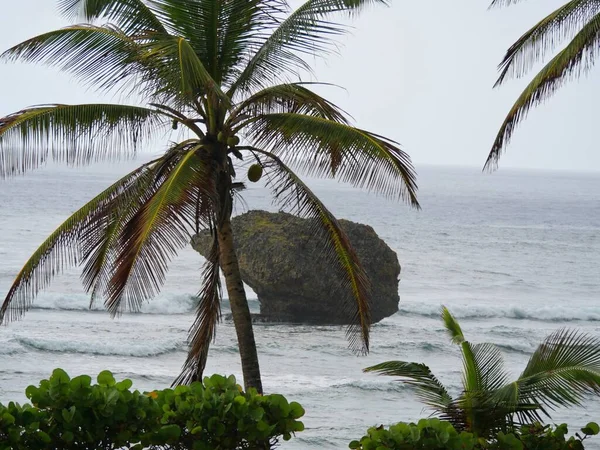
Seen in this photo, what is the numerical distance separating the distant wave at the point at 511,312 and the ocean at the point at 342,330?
8 cm

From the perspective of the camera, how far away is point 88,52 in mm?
10273

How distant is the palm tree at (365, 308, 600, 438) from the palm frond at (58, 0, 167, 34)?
4.52 metres

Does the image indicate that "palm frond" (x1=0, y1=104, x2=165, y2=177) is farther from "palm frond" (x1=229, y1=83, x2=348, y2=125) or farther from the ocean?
the ocean

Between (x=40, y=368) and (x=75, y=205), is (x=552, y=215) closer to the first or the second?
(x=75, y=205)

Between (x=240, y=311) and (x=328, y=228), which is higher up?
(x=328, y=228)

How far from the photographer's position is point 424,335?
2997 centimetres

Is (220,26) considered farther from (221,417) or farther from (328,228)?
(221,417)

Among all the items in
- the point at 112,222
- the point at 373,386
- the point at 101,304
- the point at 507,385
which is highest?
the point at 112,222

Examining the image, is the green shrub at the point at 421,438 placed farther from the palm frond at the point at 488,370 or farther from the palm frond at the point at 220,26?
the palm frond at the point at 220,26

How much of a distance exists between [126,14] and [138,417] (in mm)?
5008

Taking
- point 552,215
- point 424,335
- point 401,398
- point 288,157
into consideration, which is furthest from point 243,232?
point 552,215

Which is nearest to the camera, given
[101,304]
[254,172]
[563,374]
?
[563,374]

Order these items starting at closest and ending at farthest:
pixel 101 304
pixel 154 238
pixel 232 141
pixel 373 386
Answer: pixel 154 238, pixel 232 141, pixel 373 386, pixel 101 304

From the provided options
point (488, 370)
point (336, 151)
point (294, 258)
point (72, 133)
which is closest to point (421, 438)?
point (488, 370)
